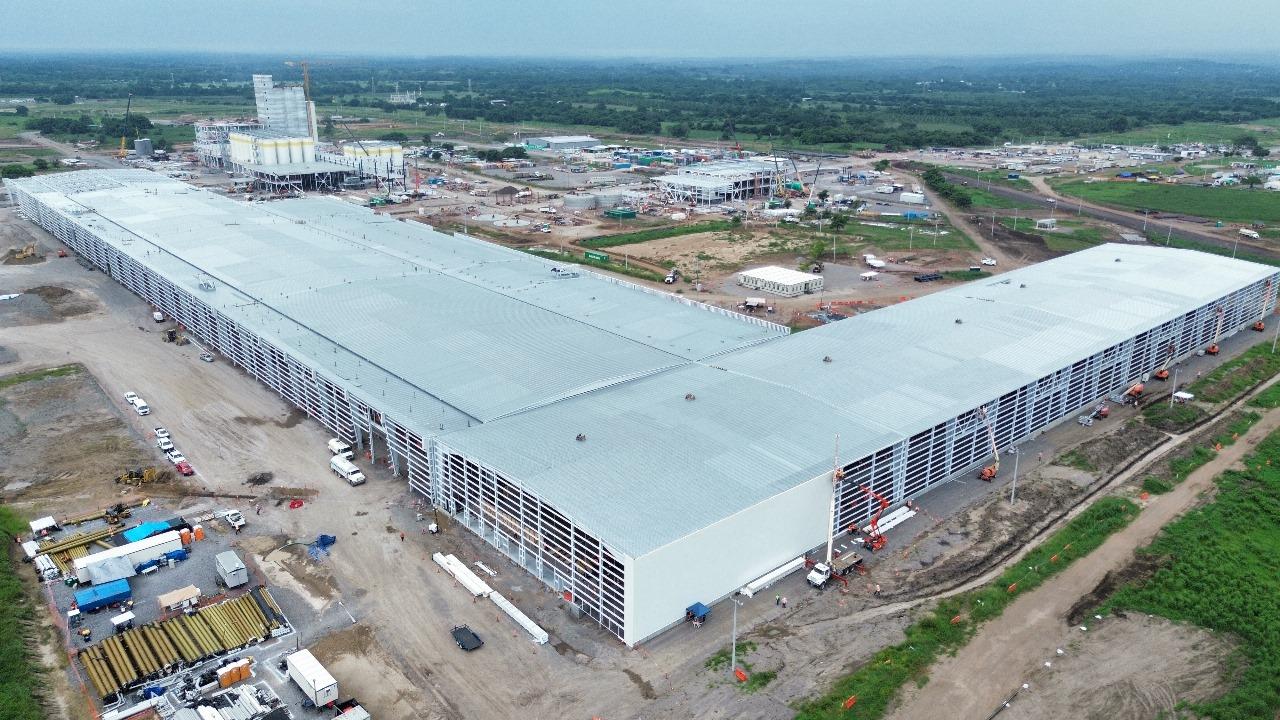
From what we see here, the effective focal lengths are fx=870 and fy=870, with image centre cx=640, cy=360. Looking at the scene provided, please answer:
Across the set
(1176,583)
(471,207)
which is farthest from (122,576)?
(471,207)

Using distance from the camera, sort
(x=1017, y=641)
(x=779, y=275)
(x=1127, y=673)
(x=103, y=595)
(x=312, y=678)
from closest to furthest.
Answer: (x=312, y=678), (x=1127, y=673), (x=1017, y=641), (x=103, y=595), (x=779, y=275)

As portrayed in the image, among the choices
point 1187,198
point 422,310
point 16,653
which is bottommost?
point 16,653

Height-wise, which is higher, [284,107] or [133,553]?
[284,107]

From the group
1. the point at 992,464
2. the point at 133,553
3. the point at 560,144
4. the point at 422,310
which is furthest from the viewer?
the point at 560,144

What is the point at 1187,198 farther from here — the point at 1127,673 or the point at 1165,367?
the point at 1127,673

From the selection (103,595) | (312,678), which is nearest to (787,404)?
(312,678)

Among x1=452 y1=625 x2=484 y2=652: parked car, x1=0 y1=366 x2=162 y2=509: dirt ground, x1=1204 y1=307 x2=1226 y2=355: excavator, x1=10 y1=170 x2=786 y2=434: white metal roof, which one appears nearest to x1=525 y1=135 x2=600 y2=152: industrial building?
x1=10 y1=170 x2=786 y2=434: white metal roof

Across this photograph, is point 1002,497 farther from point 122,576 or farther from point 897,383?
point 122,576
